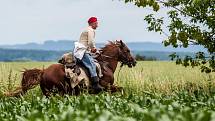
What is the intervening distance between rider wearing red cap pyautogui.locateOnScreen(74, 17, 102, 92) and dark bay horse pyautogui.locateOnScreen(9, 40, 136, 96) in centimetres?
49

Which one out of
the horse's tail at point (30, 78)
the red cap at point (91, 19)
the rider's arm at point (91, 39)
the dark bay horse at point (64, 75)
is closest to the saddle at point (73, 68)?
the dark bay horse at point (64, 75)

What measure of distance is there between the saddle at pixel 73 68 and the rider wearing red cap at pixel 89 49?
218mm

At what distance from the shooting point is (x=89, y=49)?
19672 millimetres

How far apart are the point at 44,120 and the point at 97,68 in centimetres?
1045

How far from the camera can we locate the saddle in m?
19.3

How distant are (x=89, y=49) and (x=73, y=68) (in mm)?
744

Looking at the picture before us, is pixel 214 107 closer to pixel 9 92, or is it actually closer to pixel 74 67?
pixel 74 67

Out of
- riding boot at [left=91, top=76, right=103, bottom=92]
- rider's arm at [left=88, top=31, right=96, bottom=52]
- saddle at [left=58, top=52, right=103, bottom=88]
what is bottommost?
riding boot at [left=91, top=76, right=103, bottom=92]

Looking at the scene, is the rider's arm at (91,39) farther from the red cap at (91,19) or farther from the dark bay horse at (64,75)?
the dark bay horse at (64,75)

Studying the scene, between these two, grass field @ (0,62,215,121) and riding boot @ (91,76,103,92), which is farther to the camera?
riding boot @ (91,76,103,92)

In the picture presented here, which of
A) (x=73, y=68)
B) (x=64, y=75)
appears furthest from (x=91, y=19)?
(x=64, y=75)

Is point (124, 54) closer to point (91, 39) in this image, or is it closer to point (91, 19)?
point (91, 39)

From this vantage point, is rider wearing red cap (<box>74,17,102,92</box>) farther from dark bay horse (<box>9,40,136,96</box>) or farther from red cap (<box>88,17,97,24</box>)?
dark bay horse (<box>9,40,136,96</box>)

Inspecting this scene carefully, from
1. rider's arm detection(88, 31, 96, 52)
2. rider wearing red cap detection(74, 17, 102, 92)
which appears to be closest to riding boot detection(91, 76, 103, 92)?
rider wearing red cap detection(74, 17, 102, 92)
